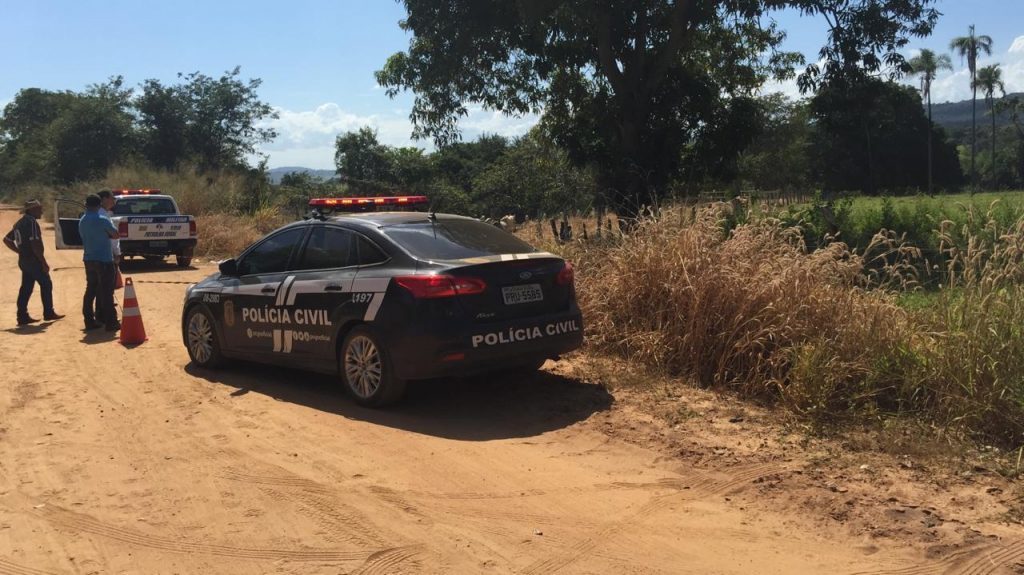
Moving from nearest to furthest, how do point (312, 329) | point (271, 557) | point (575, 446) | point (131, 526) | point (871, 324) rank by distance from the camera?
1. point (271, 557)
2. point (131, 526)
3. point (575, 446)
4. point (871, 324)
5. point (312, 329)

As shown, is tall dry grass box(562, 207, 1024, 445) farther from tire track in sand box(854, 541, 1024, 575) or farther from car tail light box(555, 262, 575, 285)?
tire track in sand box(854, 541, 1024, 575)

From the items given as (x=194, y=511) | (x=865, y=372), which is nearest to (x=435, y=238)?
(x=194, y=511)

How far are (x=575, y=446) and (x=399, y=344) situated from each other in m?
1.55

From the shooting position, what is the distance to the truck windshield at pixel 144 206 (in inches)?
717

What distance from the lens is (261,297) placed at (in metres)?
7.34

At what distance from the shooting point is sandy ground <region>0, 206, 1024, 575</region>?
3.83 m

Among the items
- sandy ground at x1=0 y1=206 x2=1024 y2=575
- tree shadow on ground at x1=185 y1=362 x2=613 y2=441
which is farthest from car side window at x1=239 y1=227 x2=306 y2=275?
sandy ground at x1=0 y1=206 x2=1024 y2=575

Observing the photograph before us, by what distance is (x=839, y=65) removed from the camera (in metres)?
13.5

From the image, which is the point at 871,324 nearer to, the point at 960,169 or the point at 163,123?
the point at 163,123

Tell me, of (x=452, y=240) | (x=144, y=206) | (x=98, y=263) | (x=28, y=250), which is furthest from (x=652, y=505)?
(x=144, y=206)

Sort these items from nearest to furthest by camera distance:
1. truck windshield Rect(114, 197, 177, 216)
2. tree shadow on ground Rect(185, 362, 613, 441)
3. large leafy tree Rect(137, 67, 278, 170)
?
tree shadow on ground Rect(185, 362, 613, 441)
truck windshield Rect(114, 197, 177, 216)
large leafy tree Rect(137, 67, 278, 170)

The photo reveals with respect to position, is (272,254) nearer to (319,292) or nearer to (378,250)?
(319,292)

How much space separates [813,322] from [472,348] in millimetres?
2813

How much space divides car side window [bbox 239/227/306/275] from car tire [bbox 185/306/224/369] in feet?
2.38
